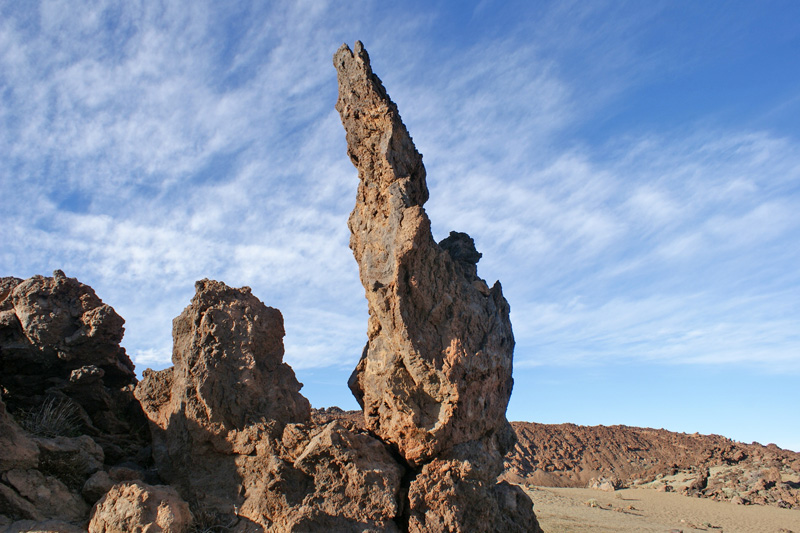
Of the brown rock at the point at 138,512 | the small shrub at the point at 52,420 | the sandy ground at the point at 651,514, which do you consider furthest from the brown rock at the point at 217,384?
the sandy ground at the point at 651,514

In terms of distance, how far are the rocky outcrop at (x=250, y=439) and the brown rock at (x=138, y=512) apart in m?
1.01

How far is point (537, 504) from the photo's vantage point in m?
22.7

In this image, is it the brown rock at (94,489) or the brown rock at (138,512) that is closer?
the brown rock at (138,512)

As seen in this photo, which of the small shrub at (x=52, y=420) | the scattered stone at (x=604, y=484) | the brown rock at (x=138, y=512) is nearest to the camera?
the brown rock at (x=138, y=512)

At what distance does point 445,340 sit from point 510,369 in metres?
1.79

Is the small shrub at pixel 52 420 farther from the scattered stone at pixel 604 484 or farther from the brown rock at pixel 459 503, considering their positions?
the scattered stone at pixel 604 484

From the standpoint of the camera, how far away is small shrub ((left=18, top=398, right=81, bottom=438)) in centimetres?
906

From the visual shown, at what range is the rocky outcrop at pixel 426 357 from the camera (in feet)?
28.5

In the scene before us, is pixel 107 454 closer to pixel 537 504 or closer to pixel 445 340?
pixel 445 340

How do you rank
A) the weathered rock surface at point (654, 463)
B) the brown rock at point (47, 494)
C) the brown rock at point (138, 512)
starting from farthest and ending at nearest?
the weathered rock surface at point (654, 463) → the brown rock at point (47, 494) → the brown rock at point (138, 512)

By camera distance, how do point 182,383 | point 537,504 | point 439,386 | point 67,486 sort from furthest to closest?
1. point 537,504
2. point 182,383
3. point 439,386
4. point 67,486

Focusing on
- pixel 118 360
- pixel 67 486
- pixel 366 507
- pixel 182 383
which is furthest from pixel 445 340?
pixel 118 360

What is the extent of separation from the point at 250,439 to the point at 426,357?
3080 mm

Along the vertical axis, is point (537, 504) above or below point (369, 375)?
below
